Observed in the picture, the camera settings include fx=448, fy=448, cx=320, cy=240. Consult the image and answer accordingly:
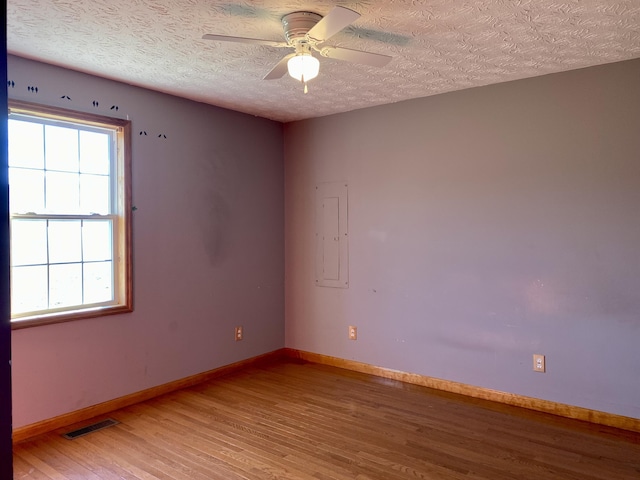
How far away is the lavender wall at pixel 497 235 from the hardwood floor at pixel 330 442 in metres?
0.43

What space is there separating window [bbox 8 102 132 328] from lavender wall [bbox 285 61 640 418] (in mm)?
1896

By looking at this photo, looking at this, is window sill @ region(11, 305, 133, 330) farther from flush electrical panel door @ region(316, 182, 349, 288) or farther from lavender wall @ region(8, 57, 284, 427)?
flush electrical panel door @ region(316, 182, 349, 288)

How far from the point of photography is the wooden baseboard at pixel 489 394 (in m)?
3.10

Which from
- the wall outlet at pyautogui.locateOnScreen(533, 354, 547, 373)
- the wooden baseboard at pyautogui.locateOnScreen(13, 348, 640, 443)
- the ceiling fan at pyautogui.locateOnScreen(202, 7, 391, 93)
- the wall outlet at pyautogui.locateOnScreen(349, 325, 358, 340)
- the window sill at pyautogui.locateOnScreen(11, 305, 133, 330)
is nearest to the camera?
the ceiling fan at pyautogui.locateOnScreen(202, 7, 391, 93)

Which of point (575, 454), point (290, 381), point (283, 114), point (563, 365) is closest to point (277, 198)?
point (283, 114)

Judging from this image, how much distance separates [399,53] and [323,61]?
50 cm

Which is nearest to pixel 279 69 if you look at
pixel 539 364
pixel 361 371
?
pixel 539 364

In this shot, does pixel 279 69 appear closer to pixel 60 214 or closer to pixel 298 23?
pixel 298 23

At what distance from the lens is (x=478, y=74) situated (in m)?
3.26

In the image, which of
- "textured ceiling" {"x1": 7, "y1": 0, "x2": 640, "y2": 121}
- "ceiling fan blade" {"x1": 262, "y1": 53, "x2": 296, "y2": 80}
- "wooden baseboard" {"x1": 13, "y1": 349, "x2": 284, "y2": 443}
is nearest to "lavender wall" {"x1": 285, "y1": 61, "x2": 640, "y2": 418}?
"textured ceiling" {"x1": 7, "y1": 0, "x2": 640, "y2": 121}

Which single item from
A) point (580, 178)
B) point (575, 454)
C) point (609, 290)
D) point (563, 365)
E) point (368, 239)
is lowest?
point (575, 454)

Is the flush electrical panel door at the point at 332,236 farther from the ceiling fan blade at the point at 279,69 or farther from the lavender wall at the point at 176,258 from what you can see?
the ceiling fan blade at the point at 279,69

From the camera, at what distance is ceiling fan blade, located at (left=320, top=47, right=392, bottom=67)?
2.27 meters

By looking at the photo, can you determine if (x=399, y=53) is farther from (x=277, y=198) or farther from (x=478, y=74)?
(x=277, y=198)
